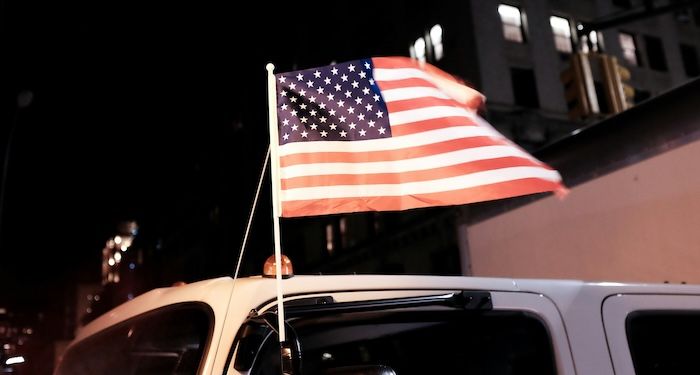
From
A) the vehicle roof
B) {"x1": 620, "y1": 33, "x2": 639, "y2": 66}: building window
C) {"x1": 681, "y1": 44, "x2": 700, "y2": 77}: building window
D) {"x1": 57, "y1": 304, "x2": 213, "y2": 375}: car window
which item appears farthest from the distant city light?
{"x1": 681, "y1": 44, "x2": 700, "y2": 77}: building window

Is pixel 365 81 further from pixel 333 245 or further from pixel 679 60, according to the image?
pixel 679 60

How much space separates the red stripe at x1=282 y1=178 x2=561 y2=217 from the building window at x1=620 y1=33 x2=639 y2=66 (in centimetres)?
2835

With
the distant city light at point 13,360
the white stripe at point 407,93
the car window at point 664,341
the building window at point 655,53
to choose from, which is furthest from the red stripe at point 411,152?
the building window at point 655,53

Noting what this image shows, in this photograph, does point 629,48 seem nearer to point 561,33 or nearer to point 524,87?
point 561,33

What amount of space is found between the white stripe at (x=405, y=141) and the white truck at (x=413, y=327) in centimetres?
65

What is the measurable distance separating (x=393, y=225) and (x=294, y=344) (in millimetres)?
24223

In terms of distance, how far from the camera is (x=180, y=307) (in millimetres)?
2482

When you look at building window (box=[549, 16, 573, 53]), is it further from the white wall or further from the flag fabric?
the flag fabric

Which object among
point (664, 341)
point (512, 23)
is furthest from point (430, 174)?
point (512, 23)

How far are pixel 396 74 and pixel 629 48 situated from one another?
2894 cm

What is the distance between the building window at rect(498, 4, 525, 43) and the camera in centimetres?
2425

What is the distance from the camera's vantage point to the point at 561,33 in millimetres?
25734

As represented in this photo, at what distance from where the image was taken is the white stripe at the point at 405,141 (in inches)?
110

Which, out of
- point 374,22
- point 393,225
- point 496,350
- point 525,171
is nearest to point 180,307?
point 496,350
